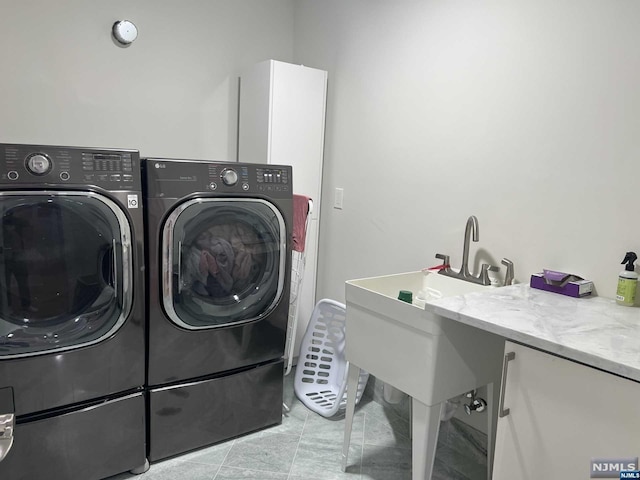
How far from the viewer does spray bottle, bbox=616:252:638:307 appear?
151 centimetres

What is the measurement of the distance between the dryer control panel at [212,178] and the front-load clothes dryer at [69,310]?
0.08 metres

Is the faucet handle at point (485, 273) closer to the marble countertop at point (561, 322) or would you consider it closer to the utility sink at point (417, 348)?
the utility sink at point (417, 348)

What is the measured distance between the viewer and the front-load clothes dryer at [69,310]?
1.58 meters

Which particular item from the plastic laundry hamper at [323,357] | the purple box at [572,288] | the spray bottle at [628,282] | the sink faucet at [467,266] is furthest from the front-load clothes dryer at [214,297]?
the spray bottle at [628,282]

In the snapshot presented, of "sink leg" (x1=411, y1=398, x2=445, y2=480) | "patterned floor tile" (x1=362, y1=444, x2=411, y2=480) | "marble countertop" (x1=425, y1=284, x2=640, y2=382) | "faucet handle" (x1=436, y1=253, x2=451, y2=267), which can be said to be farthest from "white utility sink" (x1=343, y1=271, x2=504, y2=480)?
"faucet handle" (x1=436, y1=253, x2=451, y2=267)

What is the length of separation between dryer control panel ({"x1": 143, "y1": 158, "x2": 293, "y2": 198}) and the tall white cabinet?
23.3 inches

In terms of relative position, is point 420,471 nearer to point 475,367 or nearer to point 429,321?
point 475,367

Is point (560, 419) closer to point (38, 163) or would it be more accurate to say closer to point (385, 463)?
point (385, 463)

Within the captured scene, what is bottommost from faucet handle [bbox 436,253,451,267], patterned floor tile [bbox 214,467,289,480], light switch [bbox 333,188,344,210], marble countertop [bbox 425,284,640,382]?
patterned floor tile [bbox 214,467,289,480]

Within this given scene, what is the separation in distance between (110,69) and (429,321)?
209 cm

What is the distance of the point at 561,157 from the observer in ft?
5.73

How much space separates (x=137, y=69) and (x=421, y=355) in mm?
2112

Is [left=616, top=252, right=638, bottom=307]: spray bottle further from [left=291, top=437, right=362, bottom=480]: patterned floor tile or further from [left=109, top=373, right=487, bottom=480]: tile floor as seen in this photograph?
[left=291, top=437, right=362, bottom=480]: patterned floor tile

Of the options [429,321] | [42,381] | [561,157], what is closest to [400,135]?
[561,157]
